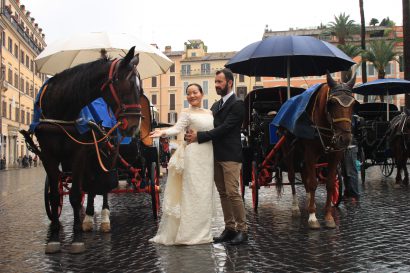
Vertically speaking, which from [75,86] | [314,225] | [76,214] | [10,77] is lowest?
[314,225]

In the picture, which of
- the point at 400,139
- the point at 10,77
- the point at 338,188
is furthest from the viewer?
the point at 10,77

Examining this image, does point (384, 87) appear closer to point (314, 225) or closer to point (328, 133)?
point (328, 133)

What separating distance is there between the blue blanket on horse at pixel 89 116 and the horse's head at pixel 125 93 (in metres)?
0.39

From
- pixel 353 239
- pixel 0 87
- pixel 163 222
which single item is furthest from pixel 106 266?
pixel 0 87

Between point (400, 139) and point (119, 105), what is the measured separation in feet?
31.2

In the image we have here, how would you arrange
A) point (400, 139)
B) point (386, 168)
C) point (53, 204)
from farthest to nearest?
point (386, 168), point (400, 139), point (53, 204)

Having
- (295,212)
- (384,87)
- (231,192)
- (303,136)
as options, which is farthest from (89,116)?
(384,87)

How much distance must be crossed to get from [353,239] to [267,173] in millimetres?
2923

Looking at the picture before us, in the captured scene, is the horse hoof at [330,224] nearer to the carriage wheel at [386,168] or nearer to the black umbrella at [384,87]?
the black umbrella at [384,87]

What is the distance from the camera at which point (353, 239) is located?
6.36 m

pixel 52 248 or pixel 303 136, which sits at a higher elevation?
pixel 303 136

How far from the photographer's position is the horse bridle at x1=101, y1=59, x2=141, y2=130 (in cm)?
548

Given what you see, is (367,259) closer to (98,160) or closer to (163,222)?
(163,222)

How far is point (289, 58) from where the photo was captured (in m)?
9.89
